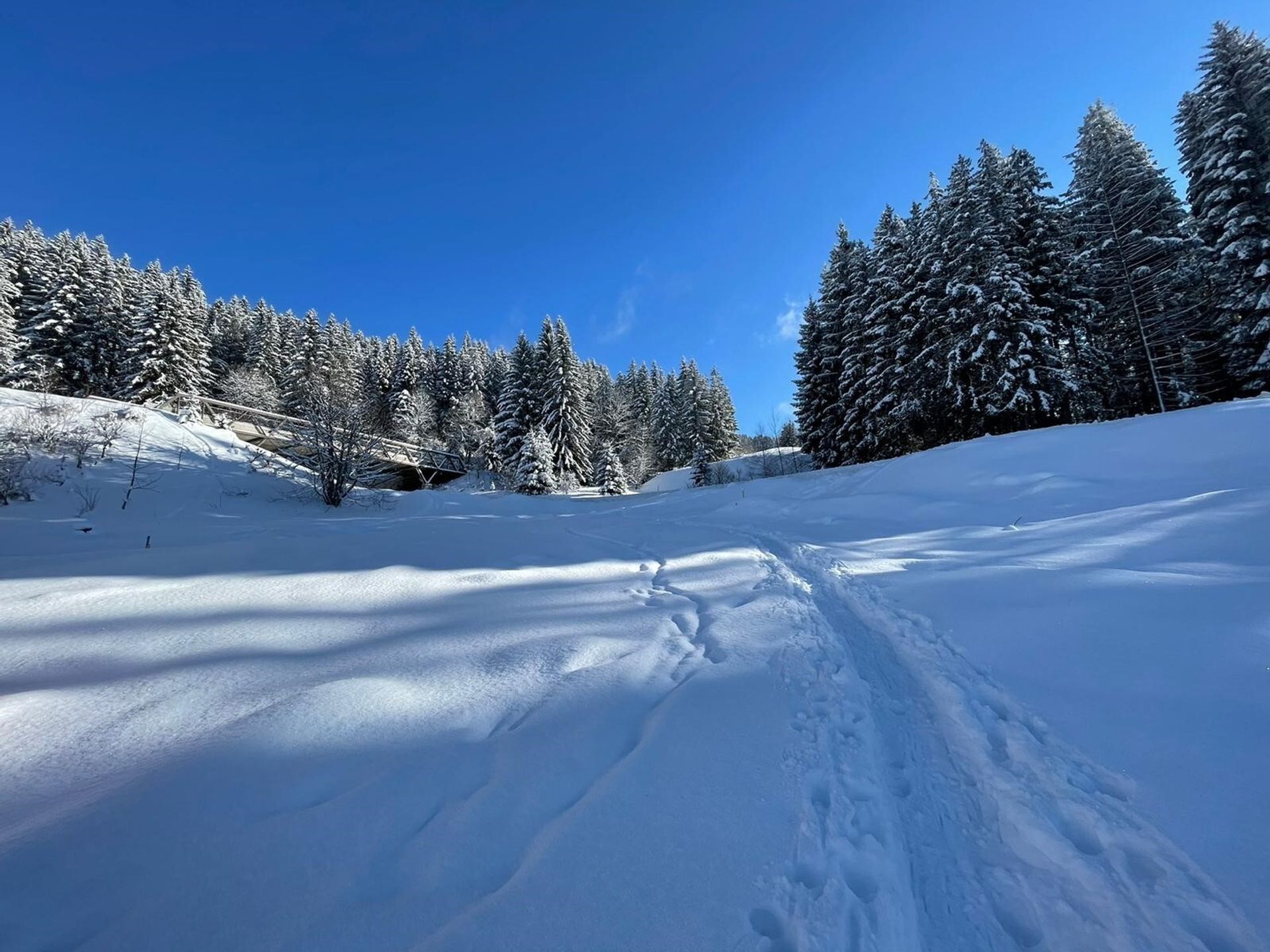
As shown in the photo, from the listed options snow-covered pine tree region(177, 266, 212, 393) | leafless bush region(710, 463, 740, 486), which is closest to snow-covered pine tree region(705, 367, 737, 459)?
leafless bush region(710, 463, 740, 486)

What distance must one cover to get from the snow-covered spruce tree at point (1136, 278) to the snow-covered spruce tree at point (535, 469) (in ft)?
74.9

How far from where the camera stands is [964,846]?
1.89 m

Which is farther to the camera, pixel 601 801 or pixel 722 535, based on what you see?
pixel 722 535

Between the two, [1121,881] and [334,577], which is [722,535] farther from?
[1121,881]

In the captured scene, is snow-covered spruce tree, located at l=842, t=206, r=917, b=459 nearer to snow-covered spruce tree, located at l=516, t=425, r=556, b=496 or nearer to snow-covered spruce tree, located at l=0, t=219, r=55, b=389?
snow-covered spruce tree, located at l=516, t=425, r=556, b=496

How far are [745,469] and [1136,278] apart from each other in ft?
68.3

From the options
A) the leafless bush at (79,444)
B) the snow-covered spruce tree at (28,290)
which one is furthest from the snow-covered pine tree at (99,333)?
the leafless bush at (79,444)

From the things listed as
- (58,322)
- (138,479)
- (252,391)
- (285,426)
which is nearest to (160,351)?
(252,391)

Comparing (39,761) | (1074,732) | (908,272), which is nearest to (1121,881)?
(1074,732)

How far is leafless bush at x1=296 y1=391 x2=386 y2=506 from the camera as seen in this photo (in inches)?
415

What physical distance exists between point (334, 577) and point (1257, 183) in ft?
92.8

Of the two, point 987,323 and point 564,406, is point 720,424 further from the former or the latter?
point 987,323

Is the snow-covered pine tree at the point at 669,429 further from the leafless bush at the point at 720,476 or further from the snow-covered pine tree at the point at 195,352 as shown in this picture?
the snow-covered pine tree at the point at 195,352

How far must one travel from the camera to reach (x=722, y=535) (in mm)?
8359
